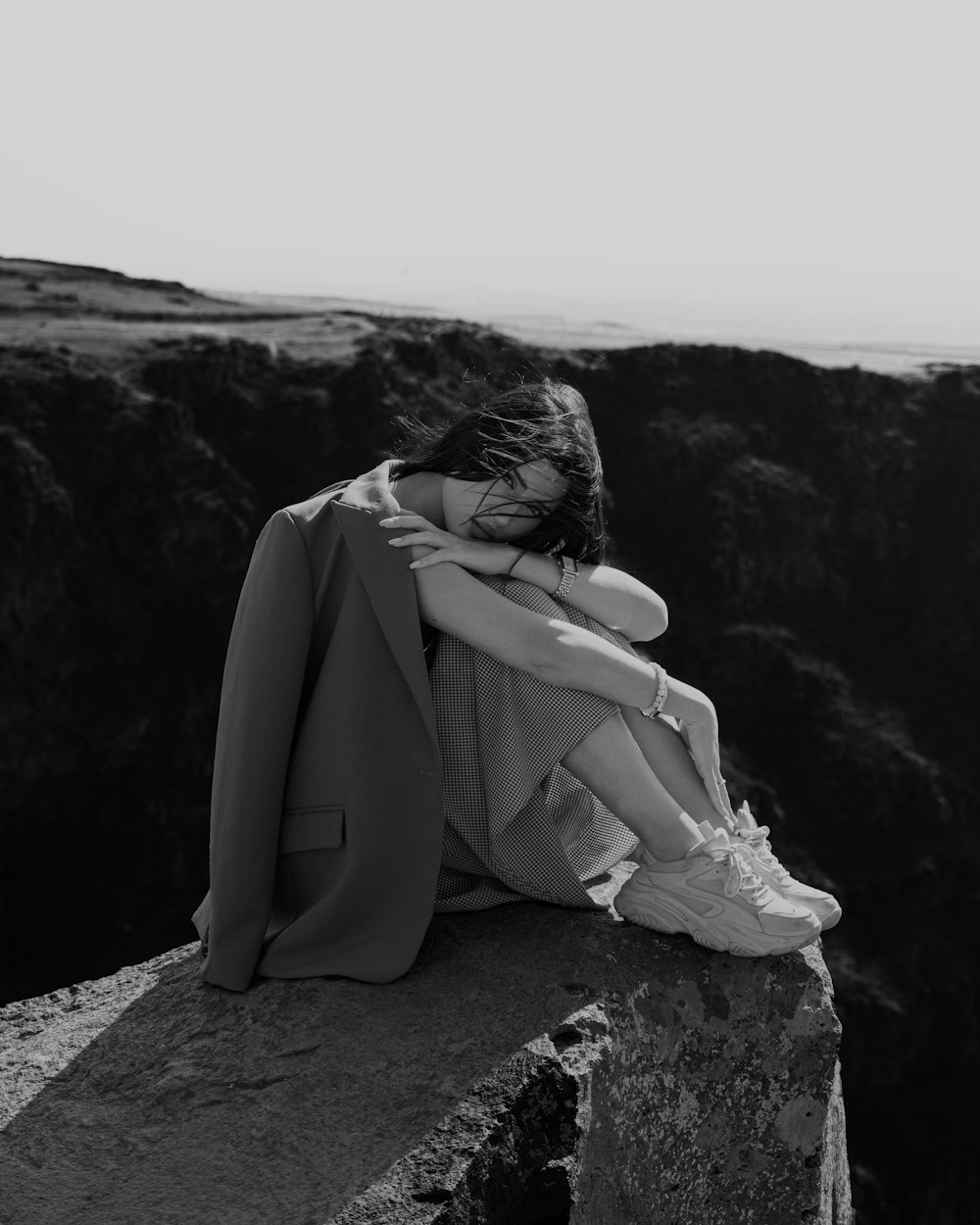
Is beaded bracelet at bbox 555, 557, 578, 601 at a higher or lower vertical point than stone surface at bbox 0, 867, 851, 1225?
higher

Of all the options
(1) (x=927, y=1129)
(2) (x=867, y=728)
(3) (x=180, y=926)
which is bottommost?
(1) (x=927, y=1129)

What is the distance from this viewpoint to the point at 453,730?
3.15m

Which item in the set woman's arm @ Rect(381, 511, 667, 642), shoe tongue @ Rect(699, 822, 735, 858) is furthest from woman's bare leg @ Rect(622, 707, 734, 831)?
woman's arm @ Rect(381, 511, 667, 642)

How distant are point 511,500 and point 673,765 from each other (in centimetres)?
77

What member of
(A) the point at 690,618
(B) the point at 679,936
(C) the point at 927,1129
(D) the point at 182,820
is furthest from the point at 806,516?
(B) the point at 679,936

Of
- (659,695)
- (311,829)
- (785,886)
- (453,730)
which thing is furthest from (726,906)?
(311,829)

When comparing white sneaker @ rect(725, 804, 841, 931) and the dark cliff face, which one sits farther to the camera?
the dark cliff face

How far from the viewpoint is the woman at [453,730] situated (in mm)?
3043

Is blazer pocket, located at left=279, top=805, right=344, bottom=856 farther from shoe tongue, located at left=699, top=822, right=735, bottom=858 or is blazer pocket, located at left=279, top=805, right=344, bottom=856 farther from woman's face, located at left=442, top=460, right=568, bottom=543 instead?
shoe tongue, located at left=699, top=822, right=735, bottom=858

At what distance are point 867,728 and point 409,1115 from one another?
1757cm

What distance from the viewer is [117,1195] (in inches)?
98.7

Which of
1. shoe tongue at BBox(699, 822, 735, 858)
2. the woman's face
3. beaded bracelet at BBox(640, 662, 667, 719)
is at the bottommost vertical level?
shoe tongue at BBox(699, 822, 735, 858)

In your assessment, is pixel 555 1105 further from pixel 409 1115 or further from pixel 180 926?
pixel 180 926

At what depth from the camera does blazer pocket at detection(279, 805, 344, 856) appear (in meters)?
3.09
